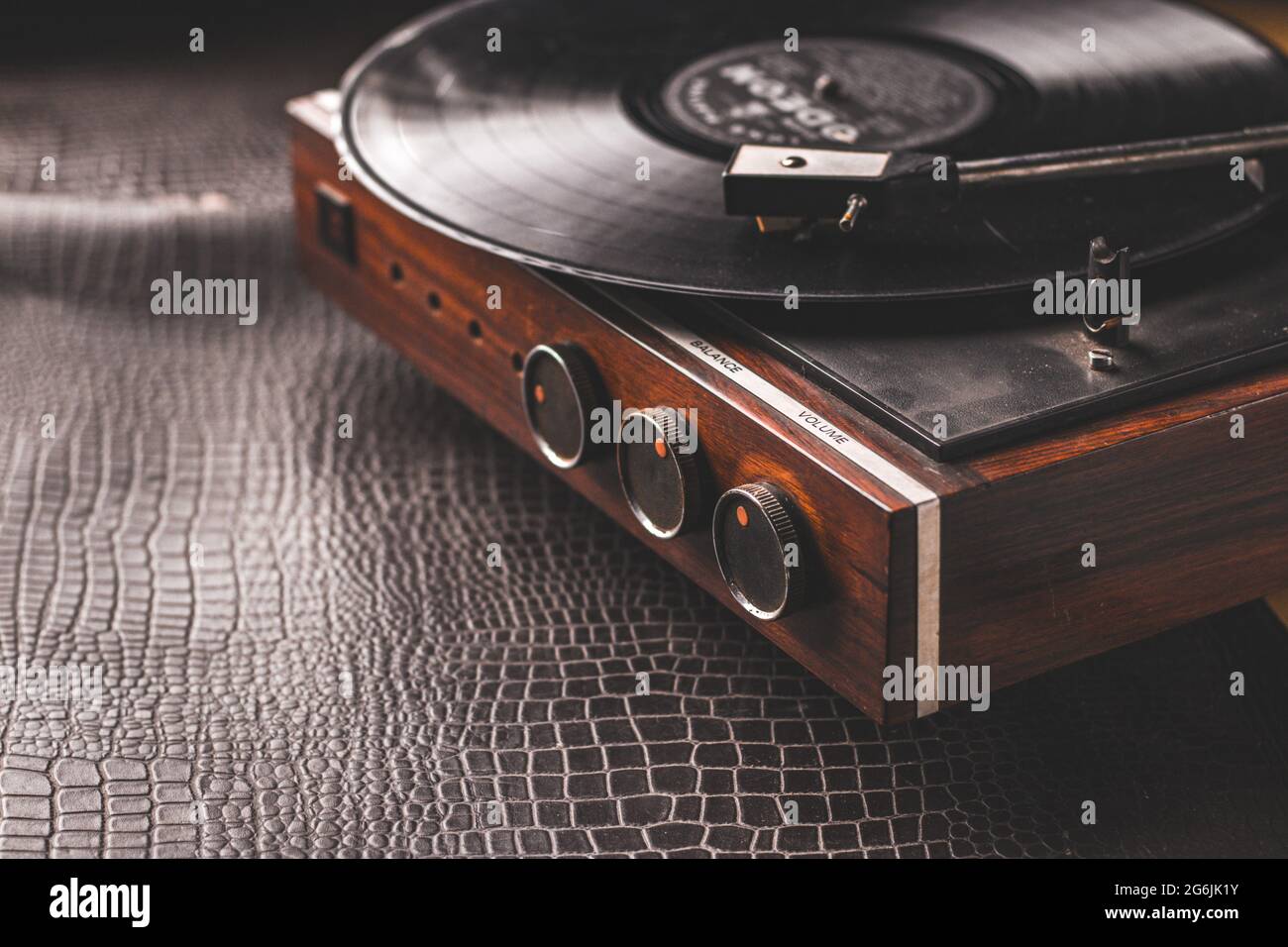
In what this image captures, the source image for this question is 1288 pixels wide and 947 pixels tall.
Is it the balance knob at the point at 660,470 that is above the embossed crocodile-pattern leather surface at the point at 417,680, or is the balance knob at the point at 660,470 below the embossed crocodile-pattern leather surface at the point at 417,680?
above

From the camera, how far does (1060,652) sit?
1021 mm

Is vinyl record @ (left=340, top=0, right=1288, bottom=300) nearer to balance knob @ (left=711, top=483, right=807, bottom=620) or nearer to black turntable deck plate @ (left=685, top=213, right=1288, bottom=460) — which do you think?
black turntable deck plate @ (left=685, top=213, right=1288, bottom=460)

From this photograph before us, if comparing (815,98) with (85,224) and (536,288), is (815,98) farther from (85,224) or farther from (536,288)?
(85,224)

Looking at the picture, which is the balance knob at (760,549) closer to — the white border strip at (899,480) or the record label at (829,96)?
the white border strip at (899,480)

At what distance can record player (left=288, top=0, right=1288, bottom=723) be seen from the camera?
38.7 inches

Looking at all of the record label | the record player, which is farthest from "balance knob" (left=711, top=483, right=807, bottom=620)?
the record label

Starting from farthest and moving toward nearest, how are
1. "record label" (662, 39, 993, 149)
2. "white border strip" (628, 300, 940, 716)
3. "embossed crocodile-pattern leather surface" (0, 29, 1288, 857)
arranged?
"record label" (662, 39, 993, 149), "embossed crocodile-pattern leather surface" (0, 29, 1288, 857), "white border strip" (628, 300, 940, 716)

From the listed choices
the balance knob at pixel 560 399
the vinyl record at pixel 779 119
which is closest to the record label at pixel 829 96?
the vinyl record at pixel 779 119

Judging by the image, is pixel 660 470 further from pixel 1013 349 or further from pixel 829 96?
pixel 829 96

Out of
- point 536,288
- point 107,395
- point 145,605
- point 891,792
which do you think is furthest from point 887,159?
point 107,395

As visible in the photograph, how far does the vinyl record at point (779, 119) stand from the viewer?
1.14 metres

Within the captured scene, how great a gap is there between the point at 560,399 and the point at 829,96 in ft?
1.25

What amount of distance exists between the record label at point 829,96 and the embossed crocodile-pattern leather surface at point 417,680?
1.03 ft
